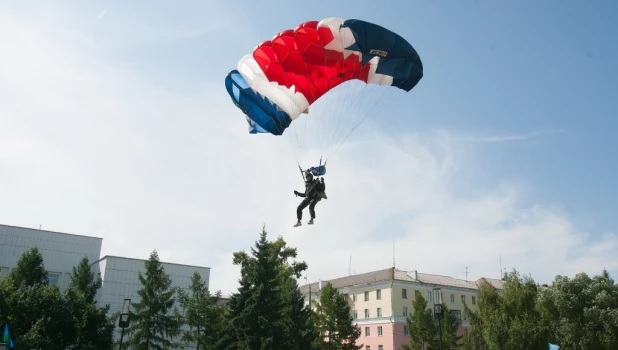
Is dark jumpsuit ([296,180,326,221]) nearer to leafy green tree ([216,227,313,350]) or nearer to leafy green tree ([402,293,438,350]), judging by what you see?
leafy green tree ([216,227,313,350])

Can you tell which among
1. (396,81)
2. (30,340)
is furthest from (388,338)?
(396,81)

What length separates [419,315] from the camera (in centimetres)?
3447

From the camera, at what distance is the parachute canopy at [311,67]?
13453 millimetres

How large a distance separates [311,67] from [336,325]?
22175 millimetres

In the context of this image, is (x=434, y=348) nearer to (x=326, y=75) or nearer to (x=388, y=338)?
(x=388, y=338)

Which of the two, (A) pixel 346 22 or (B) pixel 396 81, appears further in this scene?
(B) pixel 396 81

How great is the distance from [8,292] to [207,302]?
33.3 feet

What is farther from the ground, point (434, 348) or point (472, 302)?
point (472, 302)

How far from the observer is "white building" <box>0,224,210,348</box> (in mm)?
37562

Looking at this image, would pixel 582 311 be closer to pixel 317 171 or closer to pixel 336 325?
pixel 336 325

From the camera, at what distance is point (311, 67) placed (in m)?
14.2

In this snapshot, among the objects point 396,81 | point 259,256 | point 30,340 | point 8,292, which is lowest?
point 30,340

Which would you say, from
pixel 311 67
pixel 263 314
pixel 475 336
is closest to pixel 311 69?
pixel 311 67

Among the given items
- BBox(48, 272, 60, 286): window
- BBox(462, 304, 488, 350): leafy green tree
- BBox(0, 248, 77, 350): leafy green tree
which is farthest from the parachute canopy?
BBox(48, 272, 60, 286): window
